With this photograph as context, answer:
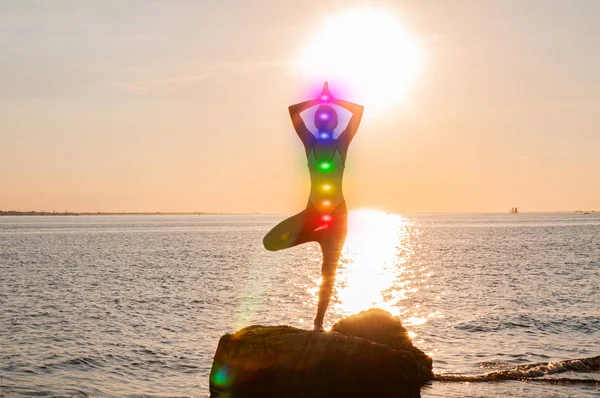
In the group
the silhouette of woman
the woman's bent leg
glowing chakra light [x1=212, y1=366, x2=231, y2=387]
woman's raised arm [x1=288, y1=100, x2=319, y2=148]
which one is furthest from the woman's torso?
glowing chakra light [x1=212, y1=366, x2=231, y2=387]

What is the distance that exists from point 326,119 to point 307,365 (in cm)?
492

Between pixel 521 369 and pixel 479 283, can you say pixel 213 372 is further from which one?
pixel 479 283

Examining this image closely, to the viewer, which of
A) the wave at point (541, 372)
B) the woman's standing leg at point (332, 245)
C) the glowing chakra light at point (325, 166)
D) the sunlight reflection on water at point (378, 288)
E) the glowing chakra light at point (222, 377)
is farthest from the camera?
the sunlight reflection on water at point (378, 288)

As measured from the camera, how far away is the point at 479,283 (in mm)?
47188

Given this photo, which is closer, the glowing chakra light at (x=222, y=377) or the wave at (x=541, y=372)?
the glowing chakra light at (x=222, y=377)

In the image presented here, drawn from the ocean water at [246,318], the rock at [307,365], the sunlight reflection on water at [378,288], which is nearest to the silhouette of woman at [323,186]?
the rock at [307,365]

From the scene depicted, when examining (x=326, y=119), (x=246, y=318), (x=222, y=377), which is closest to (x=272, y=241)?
(x=326, y=119)

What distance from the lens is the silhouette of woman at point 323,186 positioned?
13648 mm

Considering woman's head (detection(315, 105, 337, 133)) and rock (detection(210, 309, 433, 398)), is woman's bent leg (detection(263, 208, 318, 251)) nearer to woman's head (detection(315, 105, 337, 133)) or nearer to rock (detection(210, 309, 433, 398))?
woman's head (detection(315, 105, 337, 133))

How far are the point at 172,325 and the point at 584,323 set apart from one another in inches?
669

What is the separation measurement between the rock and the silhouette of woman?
165 centimetres

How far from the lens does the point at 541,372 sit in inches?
767

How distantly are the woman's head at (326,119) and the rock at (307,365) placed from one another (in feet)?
13.7

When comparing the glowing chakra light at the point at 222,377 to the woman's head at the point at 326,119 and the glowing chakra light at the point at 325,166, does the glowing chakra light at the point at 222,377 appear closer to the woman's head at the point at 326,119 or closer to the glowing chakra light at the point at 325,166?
the glowing chakra light at the point at 325,166
